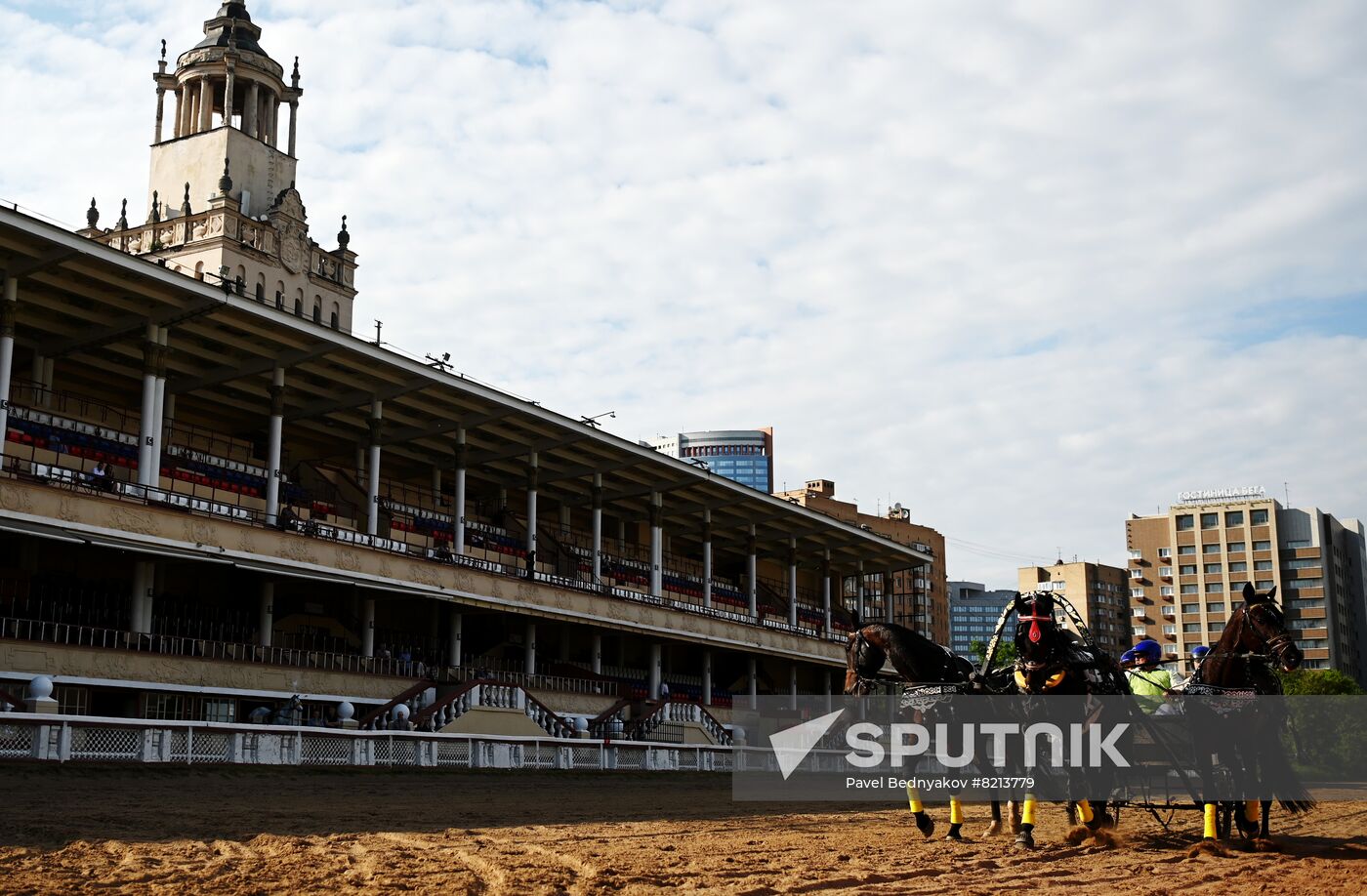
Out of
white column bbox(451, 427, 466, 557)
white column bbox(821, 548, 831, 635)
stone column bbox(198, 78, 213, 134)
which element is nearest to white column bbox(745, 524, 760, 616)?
white column bbox(821, 548, 831, 635)

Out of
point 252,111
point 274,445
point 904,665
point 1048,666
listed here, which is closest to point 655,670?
point 274,445

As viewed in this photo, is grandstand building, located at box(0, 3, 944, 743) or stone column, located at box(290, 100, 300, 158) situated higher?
stone column, located at box(290, 100, 300, 158)

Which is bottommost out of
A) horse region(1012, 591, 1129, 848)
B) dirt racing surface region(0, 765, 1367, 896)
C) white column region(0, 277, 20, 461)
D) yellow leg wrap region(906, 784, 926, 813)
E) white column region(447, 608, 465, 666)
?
dirt racing surface region(0, 765, 1367, 896)

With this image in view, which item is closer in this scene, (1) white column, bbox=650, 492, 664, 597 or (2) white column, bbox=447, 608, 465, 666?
(2) white column, bbox=447, 608, 465, 666

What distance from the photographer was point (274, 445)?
36.9 m

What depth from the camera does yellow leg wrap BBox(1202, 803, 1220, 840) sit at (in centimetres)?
1327

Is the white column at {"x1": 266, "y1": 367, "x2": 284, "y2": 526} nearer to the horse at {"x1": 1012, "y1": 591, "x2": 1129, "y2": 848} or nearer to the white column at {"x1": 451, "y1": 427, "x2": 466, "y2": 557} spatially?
the white column at {"x1": 451, "y1": 427, "x2": 466, "y2": 557}

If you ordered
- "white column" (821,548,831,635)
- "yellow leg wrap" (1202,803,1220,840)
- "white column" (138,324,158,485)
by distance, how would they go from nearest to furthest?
"yellow leg wrap" (1202,803,1220,840) < "white column" (138,324,158,485) < "white column" (821,548,831,635)

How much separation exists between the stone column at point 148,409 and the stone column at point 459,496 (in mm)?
11453

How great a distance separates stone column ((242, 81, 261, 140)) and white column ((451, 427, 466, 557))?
24.2m

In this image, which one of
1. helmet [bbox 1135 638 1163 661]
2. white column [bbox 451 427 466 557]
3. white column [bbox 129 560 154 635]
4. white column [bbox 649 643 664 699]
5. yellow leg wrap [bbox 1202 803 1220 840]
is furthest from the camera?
white column [bbox 649 643 664 699]

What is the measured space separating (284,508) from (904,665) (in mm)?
23712

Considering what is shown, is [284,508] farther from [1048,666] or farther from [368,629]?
[1048,666]

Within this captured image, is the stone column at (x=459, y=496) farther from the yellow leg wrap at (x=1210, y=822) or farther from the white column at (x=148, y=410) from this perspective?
the yellow leg wrap at (x=1210, y=822)
